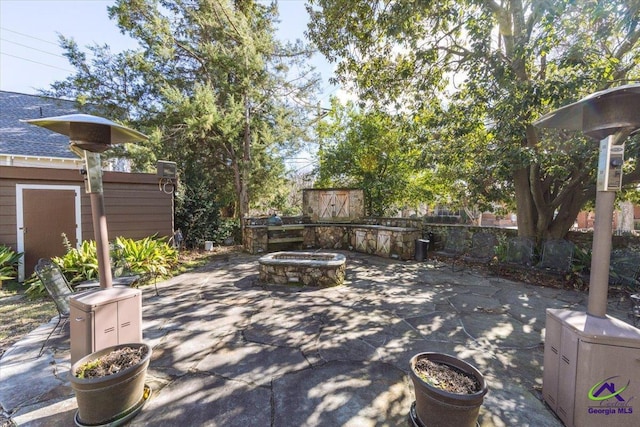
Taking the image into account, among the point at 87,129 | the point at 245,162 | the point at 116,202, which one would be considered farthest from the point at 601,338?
the point at 245,162

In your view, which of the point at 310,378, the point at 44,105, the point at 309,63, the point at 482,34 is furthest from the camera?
the point at 309,63

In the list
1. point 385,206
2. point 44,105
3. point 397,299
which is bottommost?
point 397,299

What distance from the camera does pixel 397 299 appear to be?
4746mm

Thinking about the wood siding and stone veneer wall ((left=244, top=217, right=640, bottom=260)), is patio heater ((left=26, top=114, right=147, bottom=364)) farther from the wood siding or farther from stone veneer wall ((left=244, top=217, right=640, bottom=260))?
stone veneer wall ((left=244, top=217, right=640, bottom=260))

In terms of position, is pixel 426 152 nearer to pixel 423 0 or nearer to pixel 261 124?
pixel 423 0

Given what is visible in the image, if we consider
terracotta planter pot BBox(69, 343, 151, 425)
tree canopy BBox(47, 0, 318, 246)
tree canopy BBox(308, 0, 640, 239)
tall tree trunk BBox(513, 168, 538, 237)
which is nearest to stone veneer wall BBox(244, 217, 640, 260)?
tall tree trunk BBox(513, 168, 538, 237)

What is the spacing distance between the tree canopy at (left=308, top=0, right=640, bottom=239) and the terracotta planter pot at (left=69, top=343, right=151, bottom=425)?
6.38 m

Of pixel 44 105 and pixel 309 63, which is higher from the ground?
pixel 309 63

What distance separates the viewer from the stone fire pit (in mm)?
5430

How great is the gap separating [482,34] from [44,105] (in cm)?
1484

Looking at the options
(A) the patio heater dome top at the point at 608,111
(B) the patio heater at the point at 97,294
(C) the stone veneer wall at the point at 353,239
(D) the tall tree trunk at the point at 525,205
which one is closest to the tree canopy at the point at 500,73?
(D) the tall tree trunk at the point at 525,205

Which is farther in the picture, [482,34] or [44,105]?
[44,105]

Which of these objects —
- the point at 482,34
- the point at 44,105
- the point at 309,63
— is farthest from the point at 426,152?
the point at 44,105

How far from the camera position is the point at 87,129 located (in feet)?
8.24
